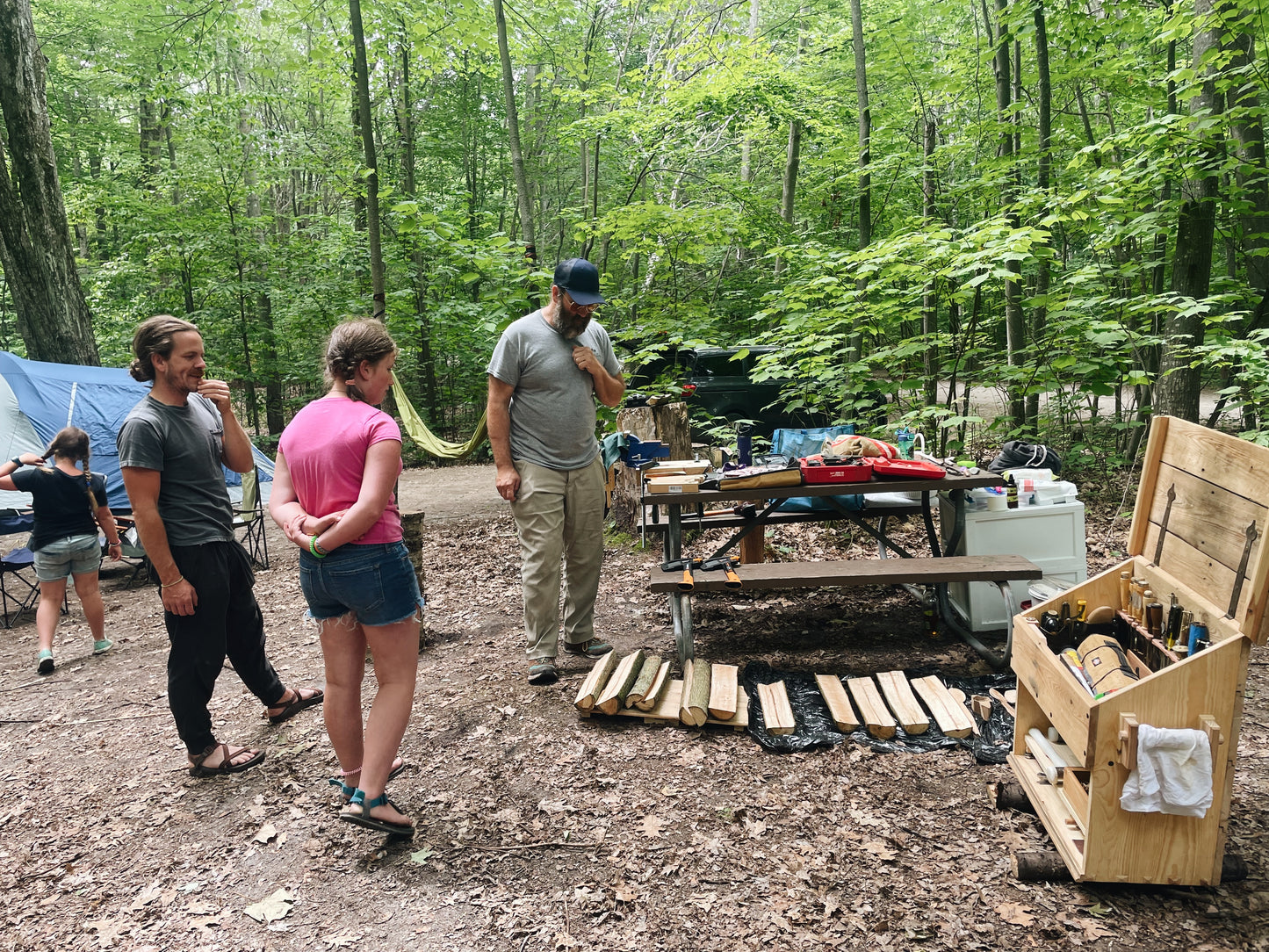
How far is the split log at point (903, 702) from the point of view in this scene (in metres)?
3.03

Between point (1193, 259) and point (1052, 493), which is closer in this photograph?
point (1052, 493)

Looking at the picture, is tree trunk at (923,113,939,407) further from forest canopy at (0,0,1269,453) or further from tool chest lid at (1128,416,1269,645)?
tool chest lid at (1128,416,1269,645)

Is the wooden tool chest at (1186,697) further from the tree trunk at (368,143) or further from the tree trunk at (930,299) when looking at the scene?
the tree trunk at (368,143)

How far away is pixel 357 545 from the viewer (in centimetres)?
229

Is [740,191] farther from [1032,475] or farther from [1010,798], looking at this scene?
[1010,798]

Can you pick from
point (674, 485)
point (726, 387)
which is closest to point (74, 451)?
point (674, 485)

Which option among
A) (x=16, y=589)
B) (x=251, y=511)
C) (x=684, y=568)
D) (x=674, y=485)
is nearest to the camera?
(x=684, y=568)

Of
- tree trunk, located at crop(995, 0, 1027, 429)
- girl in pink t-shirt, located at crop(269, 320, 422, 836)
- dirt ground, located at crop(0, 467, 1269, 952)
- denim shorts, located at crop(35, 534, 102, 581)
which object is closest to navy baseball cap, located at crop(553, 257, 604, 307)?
girl in pink t-shirt, located at crop(269, 320, 422, 836)

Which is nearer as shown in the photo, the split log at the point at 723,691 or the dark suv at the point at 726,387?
the split log at the point at 723,691

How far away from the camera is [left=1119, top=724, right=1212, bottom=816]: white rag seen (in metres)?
1.90

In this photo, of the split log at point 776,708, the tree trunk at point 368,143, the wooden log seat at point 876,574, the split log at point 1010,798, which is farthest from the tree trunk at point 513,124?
the split log at point 1010,798

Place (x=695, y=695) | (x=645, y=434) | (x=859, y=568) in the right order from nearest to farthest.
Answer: (x=695, y=695)
(x=859, y=568)
(x=645, y=434)

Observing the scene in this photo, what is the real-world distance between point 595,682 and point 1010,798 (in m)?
1.65

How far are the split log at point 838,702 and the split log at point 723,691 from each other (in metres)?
0.39
